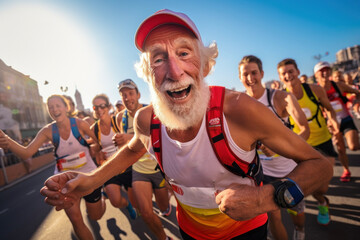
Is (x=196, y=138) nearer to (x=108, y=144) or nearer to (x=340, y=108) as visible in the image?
(x=108, y=144)

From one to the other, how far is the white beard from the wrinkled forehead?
0.33m

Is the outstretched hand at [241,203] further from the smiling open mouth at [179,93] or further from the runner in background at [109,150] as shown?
the runner in background at [109,150]

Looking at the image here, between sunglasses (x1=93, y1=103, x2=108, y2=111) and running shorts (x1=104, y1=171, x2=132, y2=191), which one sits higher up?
sunglasses (x1=93, y1=103, x2=108, y2=111)

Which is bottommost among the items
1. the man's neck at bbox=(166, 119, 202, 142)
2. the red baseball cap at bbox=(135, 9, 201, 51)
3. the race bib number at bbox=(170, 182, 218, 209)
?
the race bib number at bbox=(170, 182, 218, 209)

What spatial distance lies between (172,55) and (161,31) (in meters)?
0.25

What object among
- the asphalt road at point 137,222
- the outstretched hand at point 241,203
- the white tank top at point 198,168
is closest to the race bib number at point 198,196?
the white tank top at point 198,168

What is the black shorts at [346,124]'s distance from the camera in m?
4.47

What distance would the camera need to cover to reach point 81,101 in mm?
91188

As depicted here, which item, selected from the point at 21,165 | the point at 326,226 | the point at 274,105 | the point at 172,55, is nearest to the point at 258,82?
the point at 274,105

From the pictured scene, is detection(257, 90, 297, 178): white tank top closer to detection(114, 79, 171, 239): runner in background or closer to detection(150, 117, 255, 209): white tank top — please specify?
detection(150, 117, 255, 209): white tank top

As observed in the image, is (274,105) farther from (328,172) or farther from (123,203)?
(123,203)

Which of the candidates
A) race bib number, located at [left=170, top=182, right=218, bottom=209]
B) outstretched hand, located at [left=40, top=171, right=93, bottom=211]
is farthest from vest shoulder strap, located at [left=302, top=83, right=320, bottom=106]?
outstretched hand, located at [left=40, top=171, right=93, bottom=211]

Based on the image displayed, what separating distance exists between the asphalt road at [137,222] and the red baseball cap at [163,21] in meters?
3.27

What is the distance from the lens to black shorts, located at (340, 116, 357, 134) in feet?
14.7
